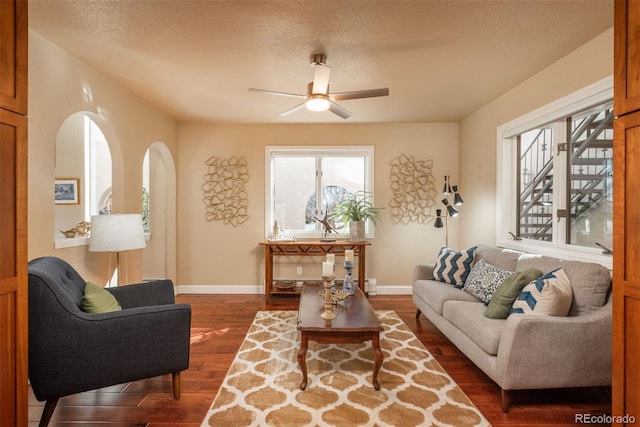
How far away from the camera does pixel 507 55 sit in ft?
9.00

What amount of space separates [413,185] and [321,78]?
9.07 ft

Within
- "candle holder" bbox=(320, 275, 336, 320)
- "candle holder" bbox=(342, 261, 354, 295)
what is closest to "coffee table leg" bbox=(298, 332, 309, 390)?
"candle holder" bbox=(320, 275, 336, 320)

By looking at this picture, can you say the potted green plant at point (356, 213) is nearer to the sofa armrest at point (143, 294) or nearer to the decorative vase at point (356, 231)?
the decorative vase at point (356, 231)

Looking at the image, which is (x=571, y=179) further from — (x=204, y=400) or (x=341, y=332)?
(x=204, y=400)

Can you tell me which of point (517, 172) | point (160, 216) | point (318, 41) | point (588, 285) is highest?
point (318, 41)

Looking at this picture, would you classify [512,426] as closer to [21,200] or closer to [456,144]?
[21,200]

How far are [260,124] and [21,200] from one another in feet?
12.3

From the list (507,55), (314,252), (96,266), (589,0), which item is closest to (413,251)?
(314,252)

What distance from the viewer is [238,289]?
4949mm

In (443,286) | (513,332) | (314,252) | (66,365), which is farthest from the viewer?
(314,252)

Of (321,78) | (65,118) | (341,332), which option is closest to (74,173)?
(65,118)

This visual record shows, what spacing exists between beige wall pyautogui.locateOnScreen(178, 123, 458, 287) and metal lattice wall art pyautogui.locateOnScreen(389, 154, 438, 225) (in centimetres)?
9

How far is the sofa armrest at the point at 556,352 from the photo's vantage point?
1.98m

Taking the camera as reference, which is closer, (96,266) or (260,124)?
(96,266)
